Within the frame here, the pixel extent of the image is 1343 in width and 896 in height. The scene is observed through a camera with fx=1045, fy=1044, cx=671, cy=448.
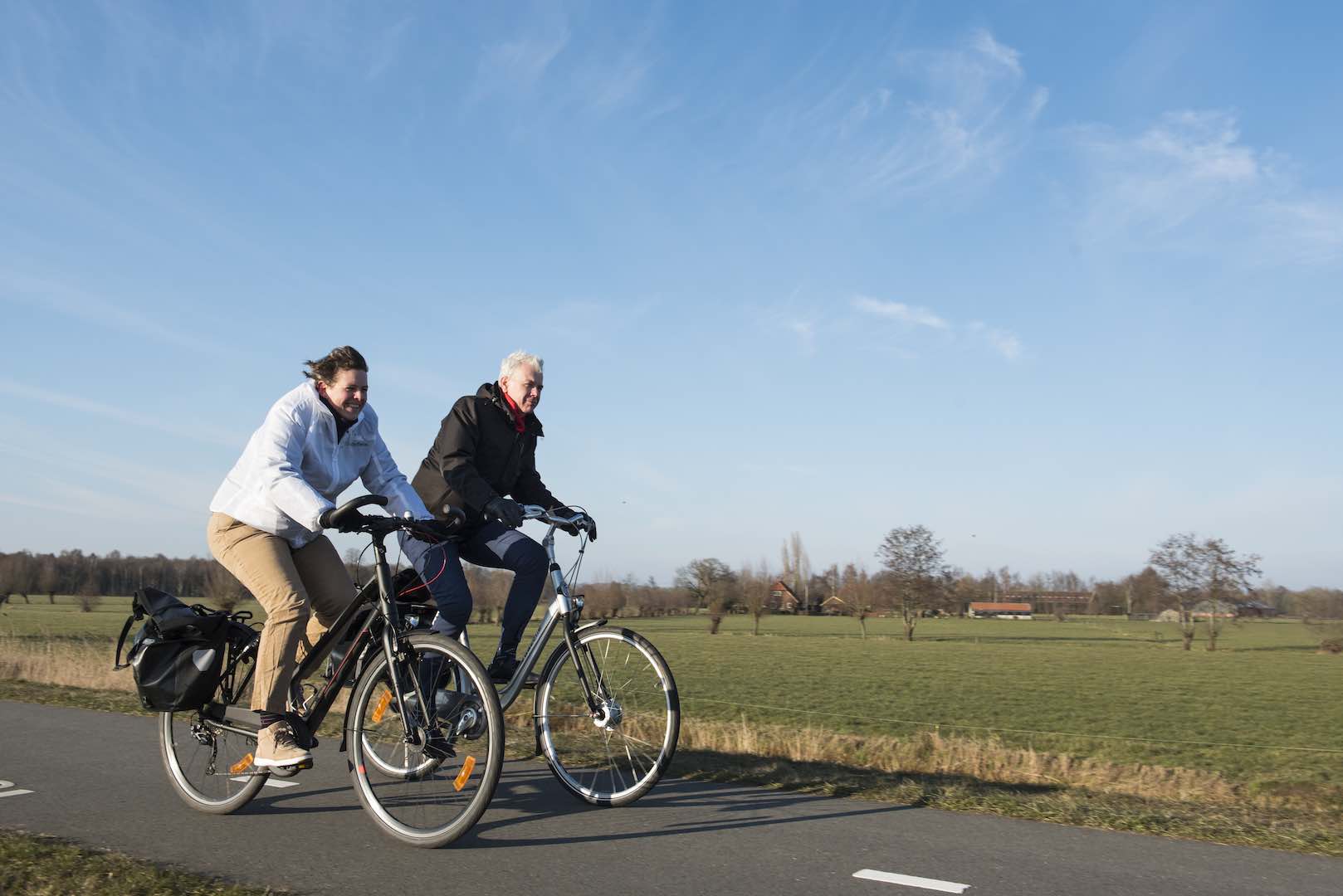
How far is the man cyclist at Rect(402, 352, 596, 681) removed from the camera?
17.2 ft

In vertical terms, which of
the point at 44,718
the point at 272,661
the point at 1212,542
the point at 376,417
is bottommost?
the point at 44,718

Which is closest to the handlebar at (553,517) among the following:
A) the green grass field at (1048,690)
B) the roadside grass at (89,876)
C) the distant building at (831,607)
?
the roadside grass at (89,876)

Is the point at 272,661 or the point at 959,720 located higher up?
the point at 272,661

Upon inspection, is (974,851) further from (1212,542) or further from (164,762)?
(1212,542)

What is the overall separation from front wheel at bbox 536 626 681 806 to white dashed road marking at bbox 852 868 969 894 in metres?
1.28

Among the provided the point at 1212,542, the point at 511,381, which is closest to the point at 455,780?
the point at 511,381

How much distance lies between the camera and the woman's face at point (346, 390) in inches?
188

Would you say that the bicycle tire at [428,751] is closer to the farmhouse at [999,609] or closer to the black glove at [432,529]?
the black glove at [432,529]

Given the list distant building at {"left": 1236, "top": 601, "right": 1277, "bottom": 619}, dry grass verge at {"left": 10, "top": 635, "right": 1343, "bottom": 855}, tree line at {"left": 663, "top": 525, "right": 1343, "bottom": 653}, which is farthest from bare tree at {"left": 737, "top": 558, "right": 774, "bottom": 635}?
dry grass verge at {"left": 10, "top": 635, "right": 1343, "bottom": 855}

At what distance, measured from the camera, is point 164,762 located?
16.3ft

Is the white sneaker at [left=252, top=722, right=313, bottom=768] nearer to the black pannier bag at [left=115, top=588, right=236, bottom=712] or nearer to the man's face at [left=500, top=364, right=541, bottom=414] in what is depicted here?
the black pannier bag at [left=115, top=588, right=236, bottom=712]

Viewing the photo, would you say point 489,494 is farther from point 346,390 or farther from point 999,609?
point 999,609

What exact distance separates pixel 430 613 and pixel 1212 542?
8779cm

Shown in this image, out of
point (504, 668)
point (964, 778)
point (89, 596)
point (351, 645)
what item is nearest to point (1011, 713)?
point (964, 778)
